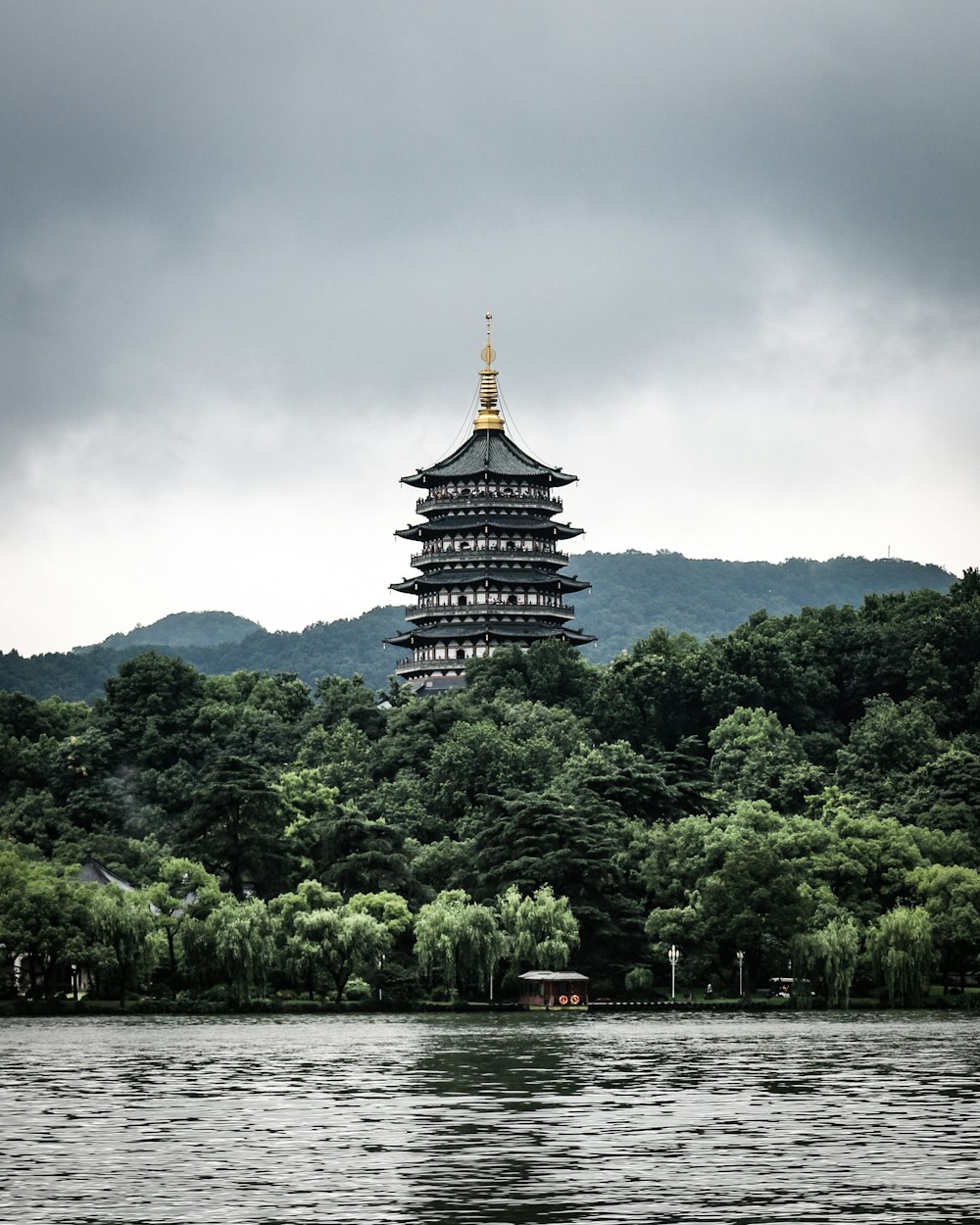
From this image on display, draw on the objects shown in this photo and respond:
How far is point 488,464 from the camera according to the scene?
352ft

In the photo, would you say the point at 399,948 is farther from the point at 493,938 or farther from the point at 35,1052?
the point at 35,1052

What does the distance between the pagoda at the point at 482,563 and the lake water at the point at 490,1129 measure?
51.3m

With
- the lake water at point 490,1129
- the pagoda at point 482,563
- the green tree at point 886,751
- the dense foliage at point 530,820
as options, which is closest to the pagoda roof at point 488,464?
the pagoda at point 482,563

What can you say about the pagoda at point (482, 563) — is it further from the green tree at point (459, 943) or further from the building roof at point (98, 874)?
the green tree at point (459, 943)

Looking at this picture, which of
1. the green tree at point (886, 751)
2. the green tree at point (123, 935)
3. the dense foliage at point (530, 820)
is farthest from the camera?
the green tree at point (886, 751)

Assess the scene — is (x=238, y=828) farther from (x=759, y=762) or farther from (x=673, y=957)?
(x=759, y=762)

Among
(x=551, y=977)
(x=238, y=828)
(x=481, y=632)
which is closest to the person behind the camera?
(x=551, y=977)

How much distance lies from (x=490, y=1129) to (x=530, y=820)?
143 feet

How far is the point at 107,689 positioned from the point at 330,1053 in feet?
185

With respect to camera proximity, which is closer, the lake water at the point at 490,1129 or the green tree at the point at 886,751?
the lake water at the point at 490,1129

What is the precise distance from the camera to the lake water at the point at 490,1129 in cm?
2381

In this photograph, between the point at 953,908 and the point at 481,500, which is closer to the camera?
the point at 953,908

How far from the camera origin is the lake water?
23812 mm

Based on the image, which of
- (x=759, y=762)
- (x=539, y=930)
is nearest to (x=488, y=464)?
(x=759, y=762)
